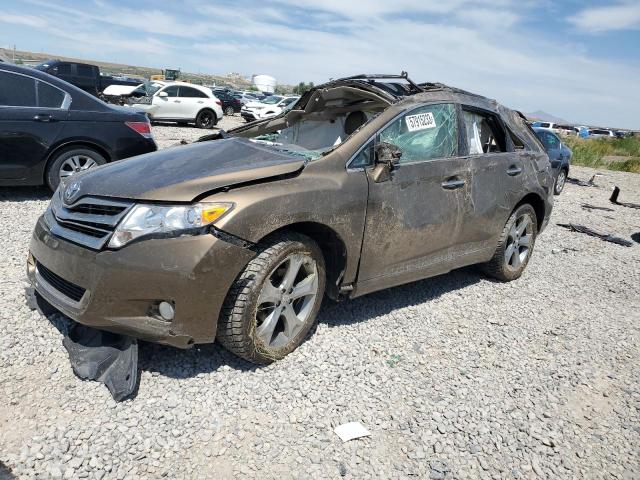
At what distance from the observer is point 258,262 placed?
9.30 ft

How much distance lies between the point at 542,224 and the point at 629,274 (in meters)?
1.67

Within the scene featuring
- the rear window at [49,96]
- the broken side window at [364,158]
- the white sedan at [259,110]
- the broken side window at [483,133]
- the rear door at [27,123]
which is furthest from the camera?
the white sedan at [259,110]

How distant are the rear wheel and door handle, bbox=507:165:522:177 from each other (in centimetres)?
1672

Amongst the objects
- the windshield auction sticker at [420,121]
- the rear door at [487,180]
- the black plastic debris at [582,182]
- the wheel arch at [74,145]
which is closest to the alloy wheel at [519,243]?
the rear door at [487,180]

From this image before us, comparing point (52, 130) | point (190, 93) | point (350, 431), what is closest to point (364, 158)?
point (350, 431)

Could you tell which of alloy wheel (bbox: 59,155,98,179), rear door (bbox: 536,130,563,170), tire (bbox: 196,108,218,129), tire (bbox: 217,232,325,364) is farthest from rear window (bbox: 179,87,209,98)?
tire (bbox: 217,232,325,364)

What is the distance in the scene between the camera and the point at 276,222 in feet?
9.41

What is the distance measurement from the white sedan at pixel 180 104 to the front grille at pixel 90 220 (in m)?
17.2

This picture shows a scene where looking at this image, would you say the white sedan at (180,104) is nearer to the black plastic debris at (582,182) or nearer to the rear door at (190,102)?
the rear door at (190,102)

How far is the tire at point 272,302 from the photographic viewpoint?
2.81 m

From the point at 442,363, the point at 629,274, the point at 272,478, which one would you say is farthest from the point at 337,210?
the point at 629,274

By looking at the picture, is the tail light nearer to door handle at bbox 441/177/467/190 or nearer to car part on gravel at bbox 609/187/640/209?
door handle at bbox 441/177/467/190

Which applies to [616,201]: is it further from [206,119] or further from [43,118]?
[206,119]

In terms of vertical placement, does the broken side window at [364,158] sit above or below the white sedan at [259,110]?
above
